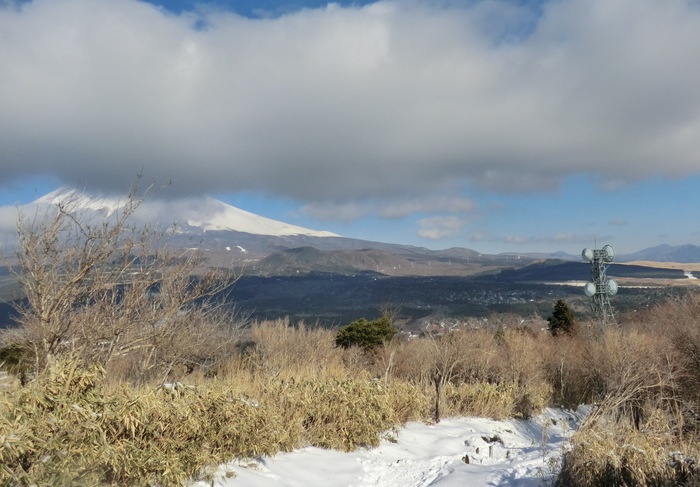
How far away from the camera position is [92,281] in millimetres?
7859

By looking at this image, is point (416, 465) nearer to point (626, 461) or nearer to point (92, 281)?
point (626, 461)

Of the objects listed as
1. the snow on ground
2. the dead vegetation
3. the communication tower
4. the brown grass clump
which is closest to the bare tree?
the dead vegetation

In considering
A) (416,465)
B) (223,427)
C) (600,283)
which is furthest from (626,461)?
(600,283)

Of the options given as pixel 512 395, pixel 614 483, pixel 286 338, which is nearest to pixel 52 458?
pixel 614 483

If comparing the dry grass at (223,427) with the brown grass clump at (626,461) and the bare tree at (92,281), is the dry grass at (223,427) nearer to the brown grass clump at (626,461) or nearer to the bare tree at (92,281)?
the brown grass clump at (626,461)

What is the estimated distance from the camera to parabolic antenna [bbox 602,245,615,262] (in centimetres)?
2695

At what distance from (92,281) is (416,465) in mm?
6337

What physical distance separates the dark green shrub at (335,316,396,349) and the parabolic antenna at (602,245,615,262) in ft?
45.5

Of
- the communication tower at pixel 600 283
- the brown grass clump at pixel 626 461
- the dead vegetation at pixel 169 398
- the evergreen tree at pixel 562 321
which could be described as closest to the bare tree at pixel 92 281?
the dead vegetation at pixel 169 398

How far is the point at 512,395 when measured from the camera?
13484 mm

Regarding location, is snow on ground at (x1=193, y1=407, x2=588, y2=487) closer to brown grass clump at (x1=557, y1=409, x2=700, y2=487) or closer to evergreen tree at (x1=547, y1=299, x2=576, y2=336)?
brown grass clump at (x1=557, y1=409, x2=700, y2=487)

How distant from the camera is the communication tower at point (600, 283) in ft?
85.6

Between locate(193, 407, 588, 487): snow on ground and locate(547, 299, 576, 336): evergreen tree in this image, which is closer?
locate(193, 407, 588, 487): snow on ground

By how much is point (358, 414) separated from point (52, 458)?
485cm
